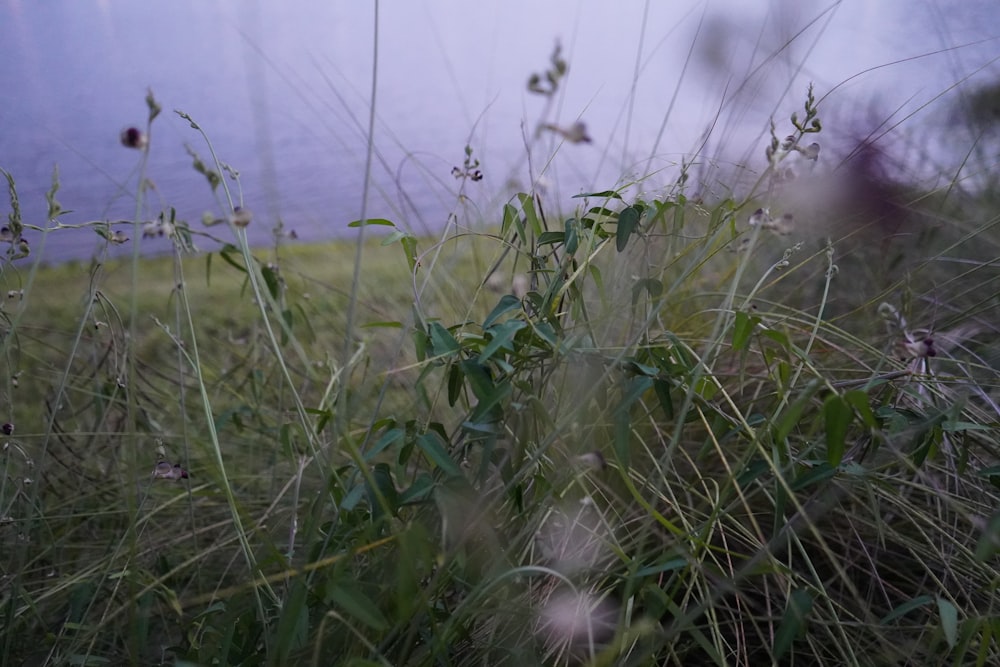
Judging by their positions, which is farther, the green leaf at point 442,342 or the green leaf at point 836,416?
the green leaf at point 442,342

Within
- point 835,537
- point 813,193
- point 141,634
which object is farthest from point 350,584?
point 813,193

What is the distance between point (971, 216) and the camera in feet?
4.79

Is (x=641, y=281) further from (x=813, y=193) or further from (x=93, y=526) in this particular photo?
(x=93, y=526)

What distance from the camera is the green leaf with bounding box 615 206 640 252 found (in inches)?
28.6

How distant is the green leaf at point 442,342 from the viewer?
26.8 inches

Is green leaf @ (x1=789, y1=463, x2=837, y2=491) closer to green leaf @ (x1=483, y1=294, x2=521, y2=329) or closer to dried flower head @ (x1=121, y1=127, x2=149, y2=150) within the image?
green leaf @ (x1=483, y1=294, x2=521, y2=329)

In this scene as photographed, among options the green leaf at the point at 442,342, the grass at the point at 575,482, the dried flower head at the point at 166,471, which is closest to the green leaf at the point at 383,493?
the grass at the point at 575,482

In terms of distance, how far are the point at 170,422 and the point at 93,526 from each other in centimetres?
31

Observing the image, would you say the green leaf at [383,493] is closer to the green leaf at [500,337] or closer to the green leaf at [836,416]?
the green leaf at [500,337]

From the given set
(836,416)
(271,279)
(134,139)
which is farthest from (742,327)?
(271,279)

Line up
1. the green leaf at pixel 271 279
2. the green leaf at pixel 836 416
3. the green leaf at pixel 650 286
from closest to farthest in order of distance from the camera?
the green leaf at pixel 836 416 → the green leaf at pixel 650 286 → the green leaf at pixel 271 279

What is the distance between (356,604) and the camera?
0.55 meters

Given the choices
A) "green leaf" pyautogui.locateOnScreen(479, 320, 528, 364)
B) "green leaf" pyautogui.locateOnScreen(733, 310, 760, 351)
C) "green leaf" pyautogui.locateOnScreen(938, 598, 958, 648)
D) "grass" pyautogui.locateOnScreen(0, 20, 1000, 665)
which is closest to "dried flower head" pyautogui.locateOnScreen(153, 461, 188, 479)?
"grass" pyautogui.locateOnScreen(0, 20, 1000, 665)

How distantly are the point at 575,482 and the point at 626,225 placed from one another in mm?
277
